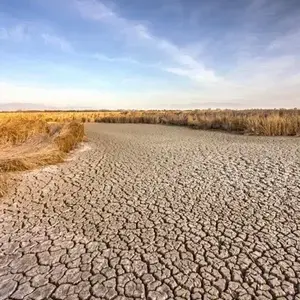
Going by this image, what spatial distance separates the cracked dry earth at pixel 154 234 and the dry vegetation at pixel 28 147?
0.62m

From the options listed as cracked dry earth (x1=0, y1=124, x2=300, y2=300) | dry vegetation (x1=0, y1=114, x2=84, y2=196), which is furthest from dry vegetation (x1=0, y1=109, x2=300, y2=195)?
cracked dry earth (x1=0, y1=124, x2=300, y2=300)

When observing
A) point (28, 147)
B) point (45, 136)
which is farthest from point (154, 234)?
point (45, 136)

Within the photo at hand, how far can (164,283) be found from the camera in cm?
243

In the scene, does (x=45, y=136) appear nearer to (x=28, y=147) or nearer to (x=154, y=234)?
(x=28, y=147)

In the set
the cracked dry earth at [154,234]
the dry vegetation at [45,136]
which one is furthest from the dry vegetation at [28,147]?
the cracked dry earth at [154,234]

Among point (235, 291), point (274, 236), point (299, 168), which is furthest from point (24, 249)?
point (299, 168)

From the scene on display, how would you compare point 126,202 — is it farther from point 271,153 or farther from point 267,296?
point 271,153

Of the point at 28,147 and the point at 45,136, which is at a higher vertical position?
the point at 45,136

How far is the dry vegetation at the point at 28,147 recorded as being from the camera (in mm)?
6285

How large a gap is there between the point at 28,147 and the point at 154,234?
6851 millimetres

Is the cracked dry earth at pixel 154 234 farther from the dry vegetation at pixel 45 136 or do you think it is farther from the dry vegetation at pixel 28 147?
the dry vegetation at pixel 45 136

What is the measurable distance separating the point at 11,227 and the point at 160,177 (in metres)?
2.94

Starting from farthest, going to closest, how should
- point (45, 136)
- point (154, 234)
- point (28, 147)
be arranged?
1. point (45, 136)
2. point (28, 147)
3. point (154, 234)

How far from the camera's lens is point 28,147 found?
8828 mm
